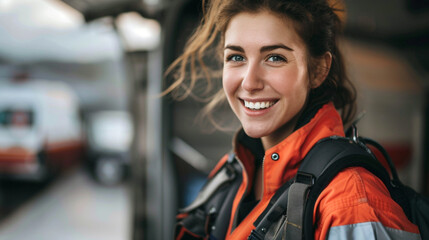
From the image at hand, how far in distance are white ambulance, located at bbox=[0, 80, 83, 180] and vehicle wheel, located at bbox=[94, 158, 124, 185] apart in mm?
1016

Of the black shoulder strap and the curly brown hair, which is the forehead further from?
the black shoulder strap

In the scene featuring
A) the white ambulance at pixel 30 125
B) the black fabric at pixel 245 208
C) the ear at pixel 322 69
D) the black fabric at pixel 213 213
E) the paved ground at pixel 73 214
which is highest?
the ear at pixel 322 69

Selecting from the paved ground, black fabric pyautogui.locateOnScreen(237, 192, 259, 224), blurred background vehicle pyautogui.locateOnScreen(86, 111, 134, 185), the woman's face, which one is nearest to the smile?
the woman's face

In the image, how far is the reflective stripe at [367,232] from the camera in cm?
52

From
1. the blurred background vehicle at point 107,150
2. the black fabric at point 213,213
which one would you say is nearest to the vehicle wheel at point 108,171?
the blurred background vehicle at point 107,150

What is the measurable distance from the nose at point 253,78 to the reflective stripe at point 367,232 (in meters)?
0.28

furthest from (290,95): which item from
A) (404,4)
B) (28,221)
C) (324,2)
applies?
(28,221)

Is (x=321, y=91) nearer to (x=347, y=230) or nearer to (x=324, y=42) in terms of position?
(x=324, y=42)

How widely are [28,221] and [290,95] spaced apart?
6489 millimetres

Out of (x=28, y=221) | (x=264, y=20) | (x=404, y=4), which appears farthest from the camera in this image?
(x=28, y=221)

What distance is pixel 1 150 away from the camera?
5.10 m

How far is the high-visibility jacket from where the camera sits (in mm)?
535

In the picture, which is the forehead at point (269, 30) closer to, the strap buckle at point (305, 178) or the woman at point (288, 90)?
the woman at point (288, 90)

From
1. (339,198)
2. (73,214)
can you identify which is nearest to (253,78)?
(339,198)
